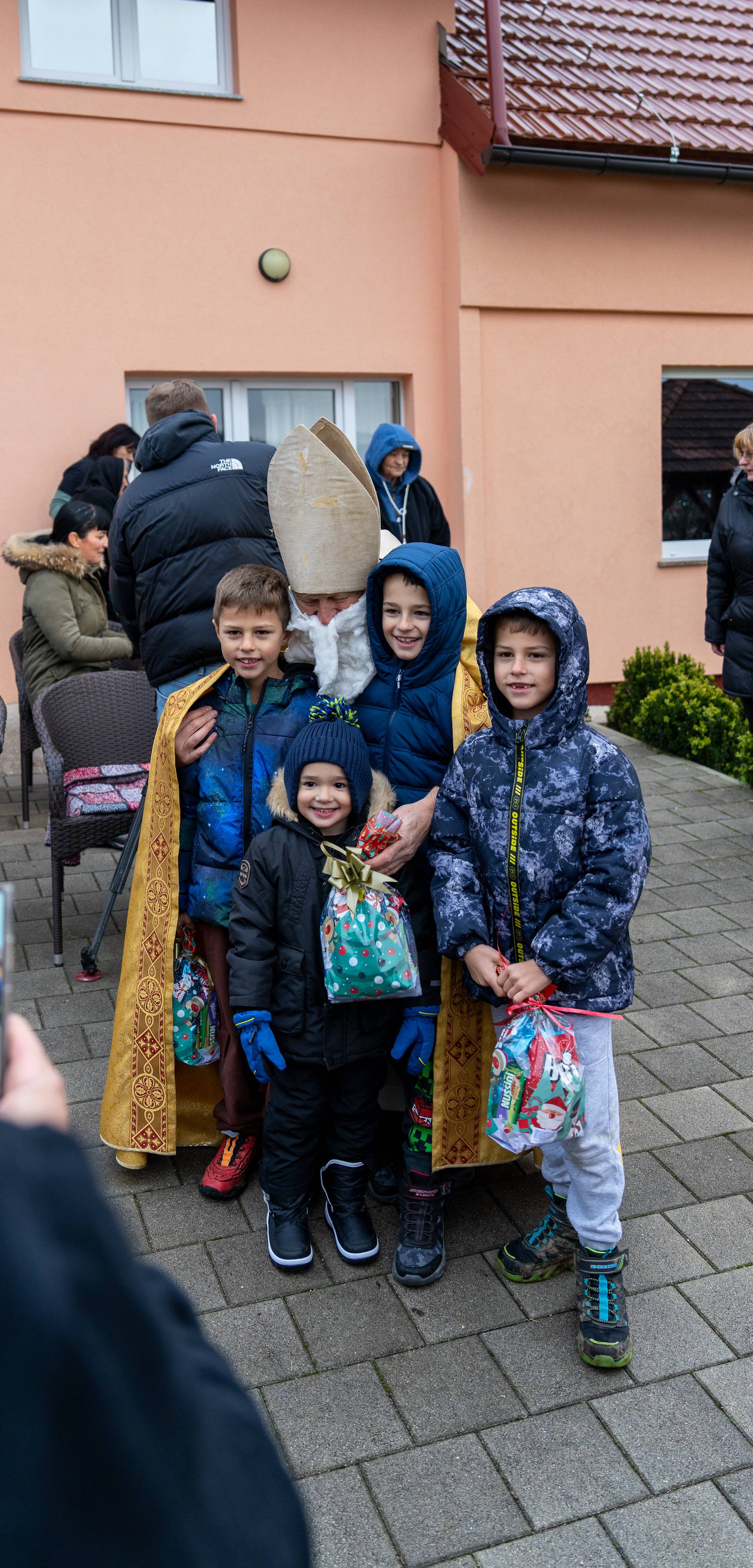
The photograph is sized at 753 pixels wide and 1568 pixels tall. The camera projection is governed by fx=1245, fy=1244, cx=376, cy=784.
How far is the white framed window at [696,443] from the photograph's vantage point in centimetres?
994

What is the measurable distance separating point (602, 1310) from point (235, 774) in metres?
1.60

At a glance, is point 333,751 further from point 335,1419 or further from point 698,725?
point 698,725

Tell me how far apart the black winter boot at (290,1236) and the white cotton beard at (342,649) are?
1326mm

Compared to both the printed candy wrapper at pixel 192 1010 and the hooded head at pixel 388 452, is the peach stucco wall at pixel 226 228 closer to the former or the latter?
the hooded head at pixel 388 452

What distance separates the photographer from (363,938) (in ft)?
9.53

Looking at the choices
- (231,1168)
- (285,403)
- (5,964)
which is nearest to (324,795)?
(231,1168)

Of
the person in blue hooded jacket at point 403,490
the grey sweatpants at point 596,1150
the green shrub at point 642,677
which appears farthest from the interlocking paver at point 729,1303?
the green shrub at point 642,677

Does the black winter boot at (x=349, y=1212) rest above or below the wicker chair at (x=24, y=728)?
below

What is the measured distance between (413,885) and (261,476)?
1.40 metres

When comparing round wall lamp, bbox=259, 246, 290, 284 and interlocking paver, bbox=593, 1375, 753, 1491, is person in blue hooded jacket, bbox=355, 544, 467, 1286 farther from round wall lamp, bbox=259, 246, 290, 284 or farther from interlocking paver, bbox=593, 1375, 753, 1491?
round wall lamp, bbox=259, 246, 290, 284

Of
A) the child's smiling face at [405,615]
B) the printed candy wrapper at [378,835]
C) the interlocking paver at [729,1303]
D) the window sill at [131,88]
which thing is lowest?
the interlocking paver at [729,1303]

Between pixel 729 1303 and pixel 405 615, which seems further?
pixel 405 615

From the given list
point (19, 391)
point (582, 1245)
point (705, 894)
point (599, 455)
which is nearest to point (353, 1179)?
point (582, 1245)

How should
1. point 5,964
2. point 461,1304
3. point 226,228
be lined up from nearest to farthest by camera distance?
point 5,964
point 461,1304
point 226,228
